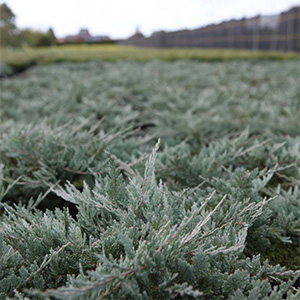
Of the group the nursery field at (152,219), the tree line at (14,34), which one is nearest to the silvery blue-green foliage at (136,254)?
the nursery field at (152,219)

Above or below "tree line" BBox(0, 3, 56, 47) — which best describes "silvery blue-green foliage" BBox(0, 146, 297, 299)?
below

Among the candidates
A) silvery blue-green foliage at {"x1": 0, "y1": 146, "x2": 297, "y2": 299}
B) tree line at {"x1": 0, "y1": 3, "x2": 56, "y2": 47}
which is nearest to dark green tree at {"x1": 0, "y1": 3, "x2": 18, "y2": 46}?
Result: tree line at {"x1": 0, "y1": 3, "x2": 56, "y2": 47}

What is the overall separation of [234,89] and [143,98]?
4.35 feet

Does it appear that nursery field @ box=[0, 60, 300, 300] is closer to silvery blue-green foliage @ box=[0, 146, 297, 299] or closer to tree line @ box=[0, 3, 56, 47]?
silvery blue-green foliage @ box=[0, 146, 297, 299]

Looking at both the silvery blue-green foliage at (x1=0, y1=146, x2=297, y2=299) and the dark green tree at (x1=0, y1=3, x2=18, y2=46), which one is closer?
the silvery blue-green foliage at (x1=0, y1=146, x2=297, y2=299)

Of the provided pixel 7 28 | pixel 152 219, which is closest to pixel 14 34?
pixel 7 28

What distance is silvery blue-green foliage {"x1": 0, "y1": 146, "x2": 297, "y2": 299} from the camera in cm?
99

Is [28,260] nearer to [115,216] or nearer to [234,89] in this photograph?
[115,216]

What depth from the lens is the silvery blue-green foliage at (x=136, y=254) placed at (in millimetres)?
989

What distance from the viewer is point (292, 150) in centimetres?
212

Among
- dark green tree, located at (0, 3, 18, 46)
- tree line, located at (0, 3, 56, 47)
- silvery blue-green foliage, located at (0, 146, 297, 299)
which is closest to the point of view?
silvery blue-green foliage, located at (0, 146, 297, 299)

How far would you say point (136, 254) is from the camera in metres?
1.00

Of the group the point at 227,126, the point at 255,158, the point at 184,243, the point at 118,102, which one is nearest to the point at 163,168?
the point at 255,158

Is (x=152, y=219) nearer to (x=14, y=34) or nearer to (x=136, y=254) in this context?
(x=136, y=254)
